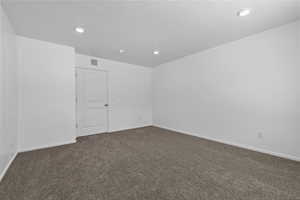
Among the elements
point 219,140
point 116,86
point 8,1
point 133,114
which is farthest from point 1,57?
point 219,140

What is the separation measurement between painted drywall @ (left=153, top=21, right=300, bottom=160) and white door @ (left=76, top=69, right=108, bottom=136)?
263 cm

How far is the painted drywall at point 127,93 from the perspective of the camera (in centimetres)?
401

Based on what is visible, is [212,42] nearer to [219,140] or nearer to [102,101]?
[219,140]

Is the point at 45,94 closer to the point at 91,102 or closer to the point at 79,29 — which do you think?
the point at 91,102

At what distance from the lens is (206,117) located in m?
3.25

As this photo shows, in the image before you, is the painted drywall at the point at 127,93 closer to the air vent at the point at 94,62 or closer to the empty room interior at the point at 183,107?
the air vent at the point at 94,62

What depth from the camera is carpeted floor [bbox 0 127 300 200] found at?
1.35 meters

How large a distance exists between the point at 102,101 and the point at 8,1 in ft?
8.96

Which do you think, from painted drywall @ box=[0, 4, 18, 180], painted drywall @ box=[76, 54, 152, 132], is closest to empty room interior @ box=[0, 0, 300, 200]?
painted drywall @ box=[0, 4, 18, 180]

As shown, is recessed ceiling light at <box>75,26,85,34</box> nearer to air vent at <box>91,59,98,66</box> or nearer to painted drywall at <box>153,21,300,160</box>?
air vent at <box>91,59,98,66</box>

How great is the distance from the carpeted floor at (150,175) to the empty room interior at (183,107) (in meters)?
0.02

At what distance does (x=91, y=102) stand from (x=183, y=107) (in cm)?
304

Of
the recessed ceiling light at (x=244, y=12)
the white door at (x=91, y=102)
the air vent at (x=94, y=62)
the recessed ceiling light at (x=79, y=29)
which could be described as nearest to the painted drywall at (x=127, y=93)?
the air vent at (x=94, y=62)

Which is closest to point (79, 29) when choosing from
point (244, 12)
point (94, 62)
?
point (94, 62)
